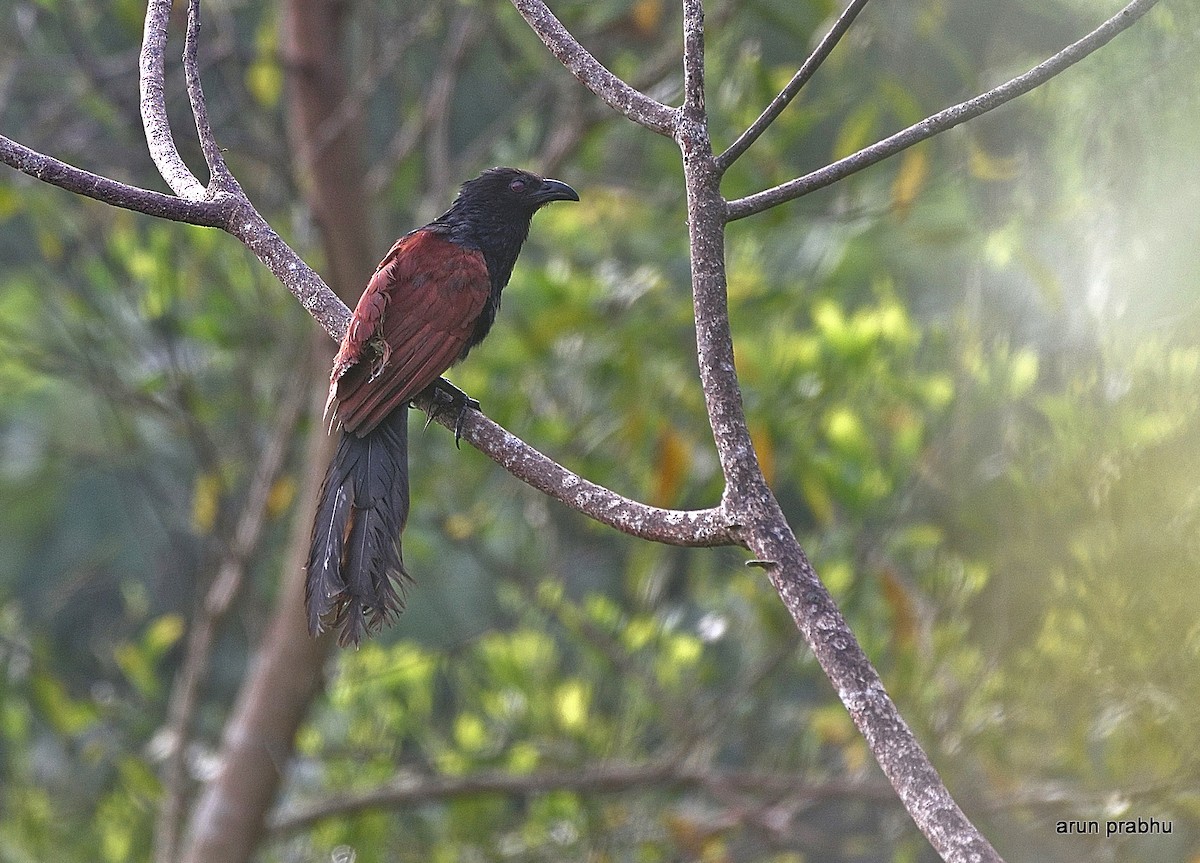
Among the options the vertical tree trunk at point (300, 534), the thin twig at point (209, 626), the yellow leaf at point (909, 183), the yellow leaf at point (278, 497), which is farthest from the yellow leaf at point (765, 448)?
the yellow leaf at point (278, 497)

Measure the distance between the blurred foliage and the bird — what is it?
93 centimetres

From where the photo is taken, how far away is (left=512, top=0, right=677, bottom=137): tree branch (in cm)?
176

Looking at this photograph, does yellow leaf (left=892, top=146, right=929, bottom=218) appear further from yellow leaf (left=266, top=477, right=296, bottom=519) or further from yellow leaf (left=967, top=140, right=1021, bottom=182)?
yellow leaf (left=266, top=477, right=296, bottom=519)

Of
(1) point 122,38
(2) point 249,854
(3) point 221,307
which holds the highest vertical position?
(1) point 122,38

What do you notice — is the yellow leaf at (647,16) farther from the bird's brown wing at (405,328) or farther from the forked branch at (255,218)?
the forked branch at (255,218)

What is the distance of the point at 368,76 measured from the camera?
451cm

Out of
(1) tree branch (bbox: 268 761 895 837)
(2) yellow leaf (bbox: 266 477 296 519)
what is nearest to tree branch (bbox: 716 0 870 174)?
(1) tree branch (bbox: 268 761 895 837)

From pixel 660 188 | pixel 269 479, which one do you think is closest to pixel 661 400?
pixel 660 188

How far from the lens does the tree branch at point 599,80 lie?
1.76 meters

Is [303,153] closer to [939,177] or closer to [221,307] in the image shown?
[221,307]

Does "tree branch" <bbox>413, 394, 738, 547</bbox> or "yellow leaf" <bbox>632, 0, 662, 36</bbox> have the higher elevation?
"yellow leaf" <bbox>632, 0, 662, 36</bbox>

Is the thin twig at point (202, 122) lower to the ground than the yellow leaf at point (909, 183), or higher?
lower

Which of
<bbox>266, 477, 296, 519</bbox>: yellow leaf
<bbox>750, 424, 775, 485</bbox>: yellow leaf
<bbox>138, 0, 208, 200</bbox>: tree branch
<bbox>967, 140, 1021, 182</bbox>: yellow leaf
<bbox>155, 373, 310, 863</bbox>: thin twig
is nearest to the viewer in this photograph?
<bbox>138, 0, 208, 200</bbox>: tree branch

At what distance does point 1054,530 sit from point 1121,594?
1.23ft
